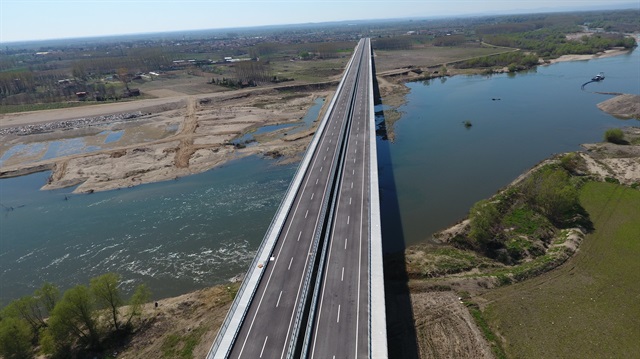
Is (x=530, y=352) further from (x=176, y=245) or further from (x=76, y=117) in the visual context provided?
(x=76, y=117)

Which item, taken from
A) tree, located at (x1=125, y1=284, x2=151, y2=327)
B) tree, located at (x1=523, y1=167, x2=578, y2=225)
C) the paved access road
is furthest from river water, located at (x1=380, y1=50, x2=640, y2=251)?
tree, located at (x1=125, y1=284, x2=151, y2=327)

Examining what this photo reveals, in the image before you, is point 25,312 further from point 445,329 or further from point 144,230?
point 445,329

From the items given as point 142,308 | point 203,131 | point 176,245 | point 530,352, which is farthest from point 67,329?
point 203,131

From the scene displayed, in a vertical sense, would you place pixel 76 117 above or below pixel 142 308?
above

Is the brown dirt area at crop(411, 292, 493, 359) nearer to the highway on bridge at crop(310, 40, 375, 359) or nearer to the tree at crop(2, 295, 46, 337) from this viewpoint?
the highway on bridge at crop(310, 40, 375, 359)

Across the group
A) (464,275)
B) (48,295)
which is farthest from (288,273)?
(48,295)
